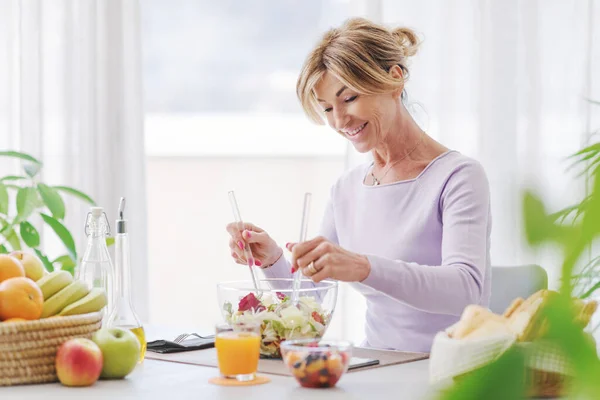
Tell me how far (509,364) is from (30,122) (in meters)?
3.58

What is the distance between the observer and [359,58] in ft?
6.55

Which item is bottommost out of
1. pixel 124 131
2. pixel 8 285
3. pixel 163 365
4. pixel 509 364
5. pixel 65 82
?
pixel 163 365

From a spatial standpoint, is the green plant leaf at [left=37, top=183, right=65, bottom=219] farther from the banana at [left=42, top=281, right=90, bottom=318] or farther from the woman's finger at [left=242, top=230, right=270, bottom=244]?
the banana at [left=42, top=281, right=90, bottom=318]

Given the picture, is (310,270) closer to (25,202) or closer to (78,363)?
(78,363)

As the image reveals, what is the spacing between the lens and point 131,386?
51.6 inches

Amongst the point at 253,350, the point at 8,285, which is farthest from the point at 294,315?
the point at 8,285

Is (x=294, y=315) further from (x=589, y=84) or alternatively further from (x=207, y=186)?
(x=207, y=186)

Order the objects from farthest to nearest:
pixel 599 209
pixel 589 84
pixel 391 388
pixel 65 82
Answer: pixel 65 82
pixel 589 84
pixel 391 388
pixel 599 209

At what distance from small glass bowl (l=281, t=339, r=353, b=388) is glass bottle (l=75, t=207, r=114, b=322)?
1.47ft

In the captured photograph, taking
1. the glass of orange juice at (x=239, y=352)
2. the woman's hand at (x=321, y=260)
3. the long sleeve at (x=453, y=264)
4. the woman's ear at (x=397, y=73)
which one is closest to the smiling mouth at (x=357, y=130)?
the woman's ear at (x=397, y=73)

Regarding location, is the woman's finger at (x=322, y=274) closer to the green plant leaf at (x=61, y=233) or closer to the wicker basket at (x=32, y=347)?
the wicker basket at (x=32, y=347)

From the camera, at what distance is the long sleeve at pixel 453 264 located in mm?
1671

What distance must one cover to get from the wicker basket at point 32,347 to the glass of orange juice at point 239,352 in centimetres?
24

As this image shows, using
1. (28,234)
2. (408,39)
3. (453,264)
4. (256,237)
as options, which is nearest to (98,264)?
(256,237)
